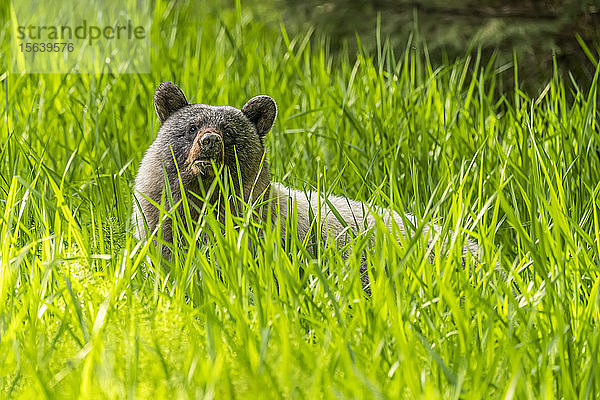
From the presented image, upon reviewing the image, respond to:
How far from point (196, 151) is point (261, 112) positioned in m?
0.53

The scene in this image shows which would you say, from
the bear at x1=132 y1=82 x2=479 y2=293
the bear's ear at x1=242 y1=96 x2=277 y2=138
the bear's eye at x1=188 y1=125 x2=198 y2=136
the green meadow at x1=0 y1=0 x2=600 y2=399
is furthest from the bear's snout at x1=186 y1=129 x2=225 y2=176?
the bear's ear at x1=242 y1=96 x2=277 y2=138

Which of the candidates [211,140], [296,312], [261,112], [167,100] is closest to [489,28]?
[261,112]

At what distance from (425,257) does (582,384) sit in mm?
651

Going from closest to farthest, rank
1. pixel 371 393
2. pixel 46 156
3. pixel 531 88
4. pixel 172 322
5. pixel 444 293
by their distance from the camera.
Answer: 1. pixel 371 393
2. pixel 444 293
3. pixel 172 322
4. pixel 46 156
5. pixel 531 88

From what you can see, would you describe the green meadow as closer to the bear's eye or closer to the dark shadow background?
the bear's eye

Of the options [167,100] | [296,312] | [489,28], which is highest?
[489,28]

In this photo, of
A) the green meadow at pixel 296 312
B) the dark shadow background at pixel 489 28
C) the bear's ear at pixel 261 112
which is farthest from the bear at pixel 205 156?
the dark shadow background at pixel 489 28

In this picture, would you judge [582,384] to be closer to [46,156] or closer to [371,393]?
[371,393]

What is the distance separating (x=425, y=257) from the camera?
245cm

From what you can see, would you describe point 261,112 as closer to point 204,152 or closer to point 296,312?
point 204,152

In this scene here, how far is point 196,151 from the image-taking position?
2.99m

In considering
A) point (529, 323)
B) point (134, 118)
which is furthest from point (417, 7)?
point (529, 323)

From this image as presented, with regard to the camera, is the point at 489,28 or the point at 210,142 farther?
the point at 489,28

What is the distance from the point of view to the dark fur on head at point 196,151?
3.01 m
